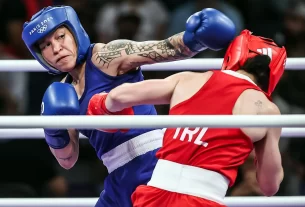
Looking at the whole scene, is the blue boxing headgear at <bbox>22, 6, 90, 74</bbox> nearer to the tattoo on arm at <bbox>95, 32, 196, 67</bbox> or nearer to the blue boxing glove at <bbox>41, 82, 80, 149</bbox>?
the tattoo on arm at <bbox>95, 32, 196, 67</bbox>

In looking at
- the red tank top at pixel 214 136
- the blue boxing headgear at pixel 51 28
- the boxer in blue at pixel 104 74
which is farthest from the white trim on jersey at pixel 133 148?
the red tank top at pixel 214 136

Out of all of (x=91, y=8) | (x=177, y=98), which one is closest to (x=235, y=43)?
(x=177, y=98)

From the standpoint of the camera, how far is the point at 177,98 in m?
2.24

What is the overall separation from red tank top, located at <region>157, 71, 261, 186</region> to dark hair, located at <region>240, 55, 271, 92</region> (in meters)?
0.06

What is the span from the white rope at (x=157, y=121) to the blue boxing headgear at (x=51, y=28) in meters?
0.77

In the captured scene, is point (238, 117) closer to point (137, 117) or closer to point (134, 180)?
point (137, 117)

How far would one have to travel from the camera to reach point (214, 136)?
222 centimetres

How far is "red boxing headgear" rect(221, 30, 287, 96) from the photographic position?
2.32 meters

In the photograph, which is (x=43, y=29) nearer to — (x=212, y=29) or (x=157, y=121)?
(x=212, y=29)

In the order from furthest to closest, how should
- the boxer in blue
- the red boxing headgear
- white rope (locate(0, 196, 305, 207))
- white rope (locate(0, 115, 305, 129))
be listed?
white rope (locate(0, 196, 305, 207)), the boxer in blue, the red boxing headgear, white rope (locate(0, 115, 305, 129))

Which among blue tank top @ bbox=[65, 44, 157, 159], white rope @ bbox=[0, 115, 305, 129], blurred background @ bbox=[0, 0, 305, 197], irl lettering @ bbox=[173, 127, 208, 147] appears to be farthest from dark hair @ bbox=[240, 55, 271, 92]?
blurred background @ bbox=[0, 0, 305, 197]

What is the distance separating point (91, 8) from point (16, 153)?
3.84 feet

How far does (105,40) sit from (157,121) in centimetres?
281

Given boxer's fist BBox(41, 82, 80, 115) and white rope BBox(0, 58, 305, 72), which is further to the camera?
white rope BBox(0, 58, 305, 72)
